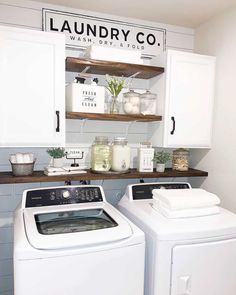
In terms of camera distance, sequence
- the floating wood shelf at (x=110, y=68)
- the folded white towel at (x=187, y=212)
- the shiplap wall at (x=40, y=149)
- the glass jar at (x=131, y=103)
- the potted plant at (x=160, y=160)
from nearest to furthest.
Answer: the folded white towel at (x=187, y=212) → the floating wood shelf at (x=110, y=68) → the shiplap wall at (x=40, y=149) → the glass jar at (x=131, y=103) → the potted plant at (x=160, y=160)

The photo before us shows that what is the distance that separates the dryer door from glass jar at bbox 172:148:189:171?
84 cm

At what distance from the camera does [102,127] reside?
2387mm

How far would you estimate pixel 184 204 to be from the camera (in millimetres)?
1709

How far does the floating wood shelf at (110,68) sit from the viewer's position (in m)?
1.97

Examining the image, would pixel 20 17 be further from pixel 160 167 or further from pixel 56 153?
pixel 160 167

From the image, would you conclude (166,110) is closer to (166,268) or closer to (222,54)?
(222,54)

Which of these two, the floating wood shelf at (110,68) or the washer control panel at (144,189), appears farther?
the washer control panel at (144,189)

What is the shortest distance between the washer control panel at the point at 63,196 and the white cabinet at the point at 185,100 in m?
0.70

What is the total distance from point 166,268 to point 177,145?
1016 millimetres

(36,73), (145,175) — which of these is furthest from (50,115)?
(145,175)

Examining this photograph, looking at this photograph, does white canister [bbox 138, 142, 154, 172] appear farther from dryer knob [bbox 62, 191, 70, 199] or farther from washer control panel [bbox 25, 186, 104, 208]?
dryer knob [bbox 62, 191, 70, 199]

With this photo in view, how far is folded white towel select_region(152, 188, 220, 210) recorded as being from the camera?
1.70m

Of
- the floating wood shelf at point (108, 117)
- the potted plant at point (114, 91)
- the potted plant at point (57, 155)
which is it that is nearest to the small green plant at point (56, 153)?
the potted plant at point (57, 155)

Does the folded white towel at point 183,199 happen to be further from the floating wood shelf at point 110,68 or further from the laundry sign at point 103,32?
the laundry sign at point 103,32
